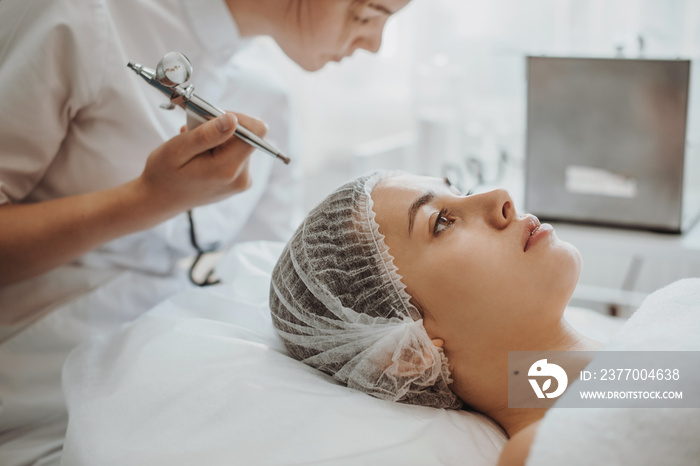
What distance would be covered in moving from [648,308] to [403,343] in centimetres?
39

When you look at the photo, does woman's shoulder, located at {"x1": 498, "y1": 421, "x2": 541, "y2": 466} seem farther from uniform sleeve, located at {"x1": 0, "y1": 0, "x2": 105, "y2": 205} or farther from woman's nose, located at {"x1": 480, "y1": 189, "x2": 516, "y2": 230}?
uniform sleeve, located at {"x1": 0, "y1": 0, "x2": 105, "y2": 205}

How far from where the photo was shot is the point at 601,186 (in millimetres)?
1552

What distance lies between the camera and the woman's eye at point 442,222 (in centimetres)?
94

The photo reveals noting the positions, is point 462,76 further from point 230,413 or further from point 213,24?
point 230,413

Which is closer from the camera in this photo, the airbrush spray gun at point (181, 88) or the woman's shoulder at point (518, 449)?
the woman's shoulder at point (518, 449)

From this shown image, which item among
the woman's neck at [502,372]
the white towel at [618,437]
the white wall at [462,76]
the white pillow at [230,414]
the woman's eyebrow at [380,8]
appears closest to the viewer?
the white towel at [618,437]

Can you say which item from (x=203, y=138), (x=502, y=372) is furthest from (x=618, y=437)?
(x=203, y=138)

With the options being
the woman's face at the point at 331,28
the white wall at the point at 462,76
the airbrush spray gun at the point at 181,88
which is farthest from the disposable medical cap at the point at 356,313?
the white wall at the point at 462,76

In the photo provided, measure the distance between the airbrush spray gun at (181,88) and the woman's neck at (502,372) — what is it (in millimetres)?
454

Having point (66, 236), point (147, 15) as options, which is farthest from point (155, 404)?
point (147, 15)

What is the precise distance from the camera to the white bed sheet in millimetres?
797

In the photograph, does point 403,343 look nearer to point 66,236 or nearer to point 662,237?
point 66,236

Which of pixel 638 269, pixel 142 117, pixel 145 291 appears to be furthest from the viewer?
pixel 638 269

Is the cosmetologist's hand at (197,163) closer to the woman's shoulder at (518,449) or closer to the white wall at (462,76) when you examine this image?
the woman's shoulder at (518,449)
